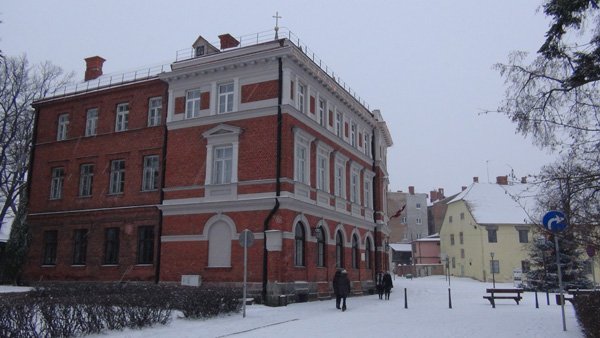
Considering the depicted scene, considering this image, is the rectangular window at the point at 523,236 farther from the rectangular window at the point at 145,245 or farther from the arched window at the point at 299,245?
the rectangular window at the point at 145,245

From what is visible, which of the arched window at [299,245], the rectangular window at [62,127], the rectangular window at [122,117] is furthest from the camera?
the rectangular window at [62,127]

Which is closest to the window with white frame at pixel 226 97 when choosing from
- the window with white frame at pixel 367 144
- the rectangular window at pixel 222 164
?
the rectangular window at pixel 222 164

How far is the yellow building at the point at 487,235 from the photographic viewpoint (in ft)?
189

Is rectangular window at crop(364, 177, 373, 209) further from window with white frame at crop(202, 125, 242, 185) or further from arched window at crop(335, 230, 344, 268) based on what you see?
window with white frame at crop(202, 125, 242, 185)

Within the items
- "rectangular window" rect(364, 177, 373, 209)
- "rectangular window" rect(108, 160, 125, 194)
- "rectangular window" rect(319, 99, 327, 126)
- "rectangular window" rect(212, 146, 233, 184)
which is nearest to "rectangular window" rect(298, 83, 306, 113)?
"rectangular window" rect(319, 99, 327, 126)

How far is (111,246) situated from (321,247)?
11.5 metres

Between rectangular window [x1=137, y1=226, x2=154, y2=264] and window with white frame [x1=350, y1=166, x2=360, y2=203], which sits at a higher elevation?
window with white frame [x1=350, y1=166, x2=360, y2=203]

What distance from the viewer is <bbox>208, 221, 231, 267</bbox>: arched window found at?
25331 millimetres

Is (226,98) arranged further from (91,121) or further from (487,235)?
(487,235)

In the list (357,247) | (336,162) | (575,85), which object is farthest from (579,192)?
(357,247)

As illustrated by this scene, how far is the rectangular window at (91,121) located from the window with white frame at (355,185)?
15.9 metres

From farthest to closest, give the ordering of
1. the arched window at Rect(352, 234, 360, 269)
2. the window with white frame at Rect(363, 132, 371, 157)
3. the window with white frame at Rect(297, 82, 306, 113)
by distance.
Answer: the window with white frame at Rect(363, 132, 371, 157), the arched window at Rect(352, 234, 360, 269), the window with white frame at Rect(297, 82, 306, 113)

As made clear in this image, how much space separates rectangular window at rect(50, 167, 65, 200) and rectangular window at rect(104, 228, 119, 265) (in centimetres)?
511

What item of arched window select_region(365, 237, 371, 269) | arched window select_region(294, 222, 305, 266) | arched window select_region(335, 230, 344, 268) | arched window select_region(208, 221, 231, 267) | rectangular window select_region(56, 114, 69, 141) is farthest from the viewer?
arched window select_region(365, 237, 371, 269)
